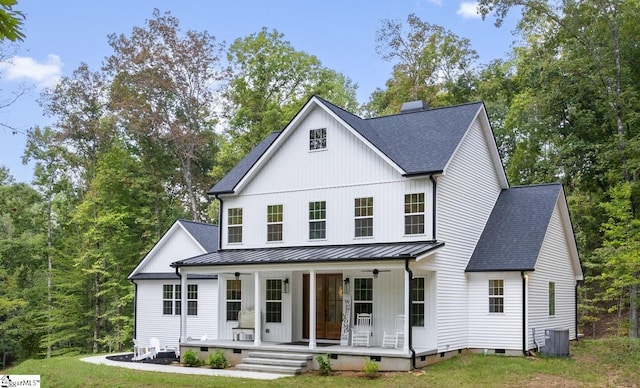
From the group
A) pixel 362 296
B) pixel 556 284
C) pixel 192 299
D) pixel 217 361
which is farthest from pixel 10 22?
pixel 556 284

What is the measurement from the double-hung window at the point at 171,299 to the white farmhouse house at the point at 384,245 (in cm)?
225

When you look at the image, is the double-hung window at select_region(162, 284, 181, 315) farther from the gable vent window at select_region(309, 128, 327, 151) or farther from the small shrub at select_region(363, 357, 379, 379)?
the small shrub at select_region(363, 357, 379, 379)

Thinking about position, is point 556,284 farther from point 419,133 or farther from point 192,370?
point 192,370

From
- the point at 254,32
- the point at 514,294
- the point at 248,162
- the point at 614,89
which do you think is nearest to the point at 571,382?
the point at 514,294

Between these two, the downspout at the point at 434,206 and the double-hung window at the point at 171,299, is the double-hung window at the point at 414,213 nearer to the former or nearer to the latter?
the downspout at the point at 434,206

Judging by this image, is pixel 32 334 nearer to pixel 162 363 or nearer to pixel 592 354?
pixel 162 363

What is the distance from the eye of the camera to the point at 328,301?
19.6 m

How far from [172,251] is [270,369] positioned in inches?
344

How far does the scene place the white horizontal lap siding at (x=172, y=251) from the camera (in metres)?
23.9

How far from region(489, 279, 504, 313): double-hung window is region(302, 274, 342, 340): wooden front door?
14.8 feet

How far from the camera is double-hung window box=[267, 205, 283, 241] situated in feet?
67.7

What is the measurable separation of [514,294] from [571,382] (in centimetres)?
442

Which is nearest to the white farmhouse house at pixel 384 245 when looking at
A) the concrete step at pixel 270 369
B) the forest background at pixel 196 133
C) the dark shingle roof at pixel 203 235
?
the concrete step at pixel 270 369

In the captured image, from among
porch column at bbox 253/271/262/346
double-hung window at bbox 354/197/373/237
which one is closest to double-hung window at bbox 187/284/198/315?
porch column at bbox 253/271/262/346
